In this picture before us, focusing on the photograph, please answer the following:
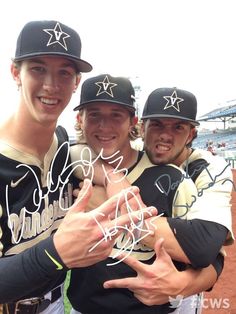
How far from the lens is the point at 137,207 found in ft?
4.60

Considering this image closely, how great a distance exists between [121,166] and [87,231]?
63cm

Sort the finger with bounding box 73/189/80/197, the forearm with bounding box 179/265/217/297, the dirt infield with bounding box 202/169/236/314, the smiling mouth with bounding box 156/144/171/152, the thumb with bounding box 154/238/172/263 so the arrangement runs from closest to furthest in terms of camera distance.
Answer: the thumb with bounding box 154/238/172/263 → the forearm with bounding box 179/265/217/297 → the finger with bounding box 73/189/80/197 → the smiling mouth with bounding box 156/144/171/152 → the dirt infield with bounding box 202/169/236/314

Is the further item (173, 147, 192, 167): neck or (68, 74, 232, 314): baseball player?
(173, 147, 192, 167): neck

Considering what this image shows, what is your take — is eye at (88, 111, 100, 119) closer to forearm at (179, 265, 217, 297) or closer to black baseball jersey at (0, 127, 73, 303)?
black baseball jersey at (0, 127, 73, 303)

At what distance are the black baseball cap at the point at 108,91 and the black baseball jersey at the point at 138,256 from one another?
1.04ft

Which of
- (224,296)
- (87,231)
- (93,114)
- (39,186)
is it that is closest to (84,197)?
(87,231)

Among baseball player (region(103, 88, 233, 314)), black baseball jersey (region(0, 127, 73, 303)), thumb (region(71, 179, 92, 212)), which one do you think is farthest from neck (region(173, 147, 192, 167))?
thumb (region(71, 179, 92, 212))

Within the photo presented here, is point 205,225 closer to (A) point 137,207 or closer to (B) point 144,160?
(A) point 137,207

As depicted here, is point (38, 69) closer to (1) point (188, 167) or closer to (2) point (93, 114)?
(2) point (93, 114)

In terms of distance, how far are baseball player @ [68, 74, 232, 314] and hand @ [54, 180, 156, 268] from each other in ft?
1.44

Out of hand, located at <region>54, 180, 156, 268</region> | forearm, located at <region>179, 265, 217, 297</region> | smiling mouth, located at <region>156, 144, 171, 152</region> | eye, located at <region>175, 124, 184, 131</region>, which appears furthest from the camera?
eye, located at <region>175, 124, 184, 131</region>

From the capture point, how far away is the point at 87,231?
1.15 metres

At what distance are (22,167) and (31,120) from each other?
21cm

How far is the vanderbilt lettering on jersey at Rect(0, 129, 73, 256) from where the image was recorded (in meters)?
1.41
